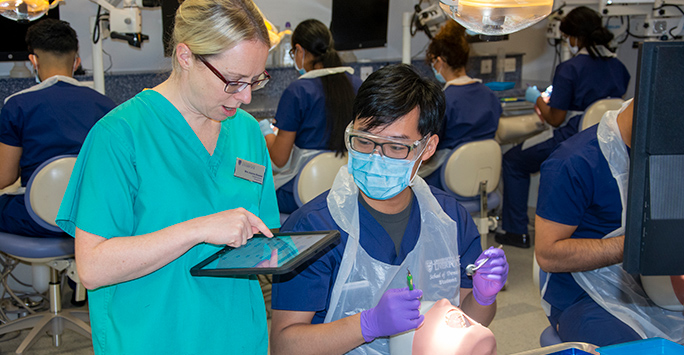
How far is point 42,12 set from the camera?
251 cm

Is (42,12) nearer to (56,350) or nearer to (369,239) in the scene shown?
(56,350)

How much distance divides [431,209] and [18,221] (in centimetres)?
172

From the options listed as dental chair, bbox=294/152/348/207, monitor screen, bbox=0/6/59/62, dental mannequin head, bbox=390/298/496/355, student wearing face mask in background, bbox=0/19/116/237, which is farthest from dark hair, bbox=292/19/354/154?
dental mannequin head, bbox=390/298/496/355

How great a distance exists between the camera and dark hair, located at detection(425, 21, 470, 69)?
3117mm

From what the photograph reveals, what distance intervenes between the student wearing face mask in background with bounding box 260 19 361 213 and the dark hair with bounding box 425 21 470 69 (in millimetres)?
582

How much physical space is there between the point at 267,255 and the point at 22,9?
192 cm

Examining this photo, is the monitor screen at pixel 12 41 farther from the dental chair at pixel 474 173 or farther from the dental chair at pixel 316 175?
the dental chair at pixel 474 173

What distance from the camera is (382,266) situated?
135 centimetres

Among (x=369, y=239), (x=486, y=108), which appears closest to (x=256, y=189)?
(x=369, y=239)

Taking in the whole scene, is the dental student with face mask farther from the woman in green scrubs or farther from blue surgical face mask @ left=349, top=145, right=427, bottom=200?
the woman in green scrubs

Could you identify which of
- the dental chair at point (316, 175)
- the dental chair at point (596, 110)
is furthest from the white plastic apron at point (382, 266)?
the dental chair at point (596, 110)

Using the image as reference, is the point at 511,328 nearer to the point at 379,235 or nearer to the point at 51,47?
the point at 379,235

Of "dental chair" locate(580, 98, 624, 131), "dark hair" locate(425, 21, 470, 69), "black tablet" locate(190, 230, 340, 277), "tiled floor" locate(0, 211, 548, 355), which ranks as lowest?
"tiled floor" locate(0, 211, 548, 355)

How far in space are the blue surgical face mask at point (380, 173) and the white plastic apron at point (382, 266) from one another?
50 millimetres
